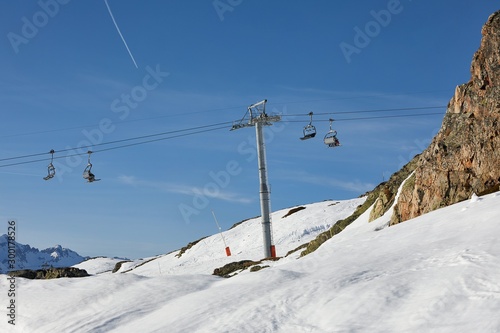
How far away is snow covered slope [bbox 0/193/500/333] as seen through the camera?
9.42m

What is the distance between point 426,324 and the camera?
8844 mm

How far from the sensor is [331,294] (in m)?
10.8

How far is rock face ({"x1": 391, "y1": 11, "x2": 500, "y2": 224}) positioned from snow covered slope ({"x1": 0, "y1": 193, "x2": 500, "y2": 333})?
149 inches

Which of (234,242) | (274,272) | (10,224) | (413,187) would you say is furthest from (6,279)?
(234,242)

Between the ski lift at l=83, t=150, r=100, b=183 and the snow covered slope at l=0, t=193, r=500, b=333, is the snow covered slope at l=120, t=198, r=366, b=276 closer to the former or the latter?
the ski lift at l=83, t=150, r=100, b=183

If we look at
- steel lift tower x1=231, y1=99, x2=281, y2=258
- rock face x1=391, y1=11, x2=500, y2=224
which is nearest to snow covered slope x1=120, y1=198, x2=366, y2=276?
steel lift tower x1=231, y1=99, x2=281, y2=258

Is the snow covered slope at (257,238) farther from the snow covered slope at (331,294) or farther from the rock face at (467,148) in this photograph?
the snow covered slope at (331,294)

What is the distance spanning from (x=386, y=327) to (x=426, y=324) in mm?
634

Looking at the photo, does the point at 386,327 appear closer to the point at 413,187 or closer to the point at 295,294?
the point at 295,294

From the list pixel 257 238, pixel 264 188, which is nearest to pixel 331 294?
pixel 264 188

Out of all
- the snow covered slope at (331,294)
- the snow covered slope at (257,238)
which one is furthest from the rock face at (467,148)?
the snow covered slope at (257,238)

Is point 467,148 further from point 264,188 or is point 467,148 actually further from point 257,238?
point 257,238

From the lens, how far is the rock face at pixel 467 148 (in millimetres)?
20172

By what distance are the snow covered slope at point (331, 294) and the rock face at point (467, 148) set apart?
12.4 ft
